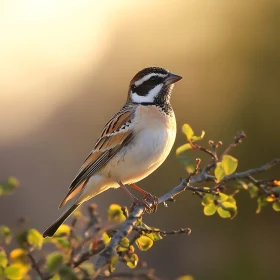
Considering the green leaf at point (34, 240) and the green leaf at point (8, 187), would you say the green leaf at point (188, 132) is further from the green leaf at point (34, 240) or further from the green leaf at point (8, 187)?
the green leaf at point (34, 240)

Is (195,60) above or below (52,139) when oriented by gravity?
above

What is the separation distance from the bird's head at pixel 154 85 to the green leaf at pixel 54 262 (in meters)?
2.72

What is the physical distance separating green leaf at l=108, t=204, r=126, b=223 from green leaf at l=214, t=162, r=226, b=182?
0.39 m

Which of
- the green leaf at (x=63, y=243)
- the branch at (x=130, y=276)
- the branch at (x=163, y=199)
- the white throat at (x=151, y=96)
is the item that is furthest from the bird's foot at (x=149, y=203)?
the branch at (x=130, y=276)

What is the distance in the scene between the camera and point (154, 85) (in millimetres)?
4816

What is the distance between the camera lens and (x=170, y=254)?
42.5ft

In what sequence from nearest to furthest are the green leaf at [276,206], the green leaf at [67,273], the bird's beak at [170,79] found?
the green leaf at [67,273] → the green leaf at [276,206] → the bird's beak at [170,79]

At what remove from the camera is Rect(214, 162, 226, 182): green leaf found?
2.64 metres

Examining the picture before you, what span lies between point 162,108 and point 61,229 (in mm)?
2138

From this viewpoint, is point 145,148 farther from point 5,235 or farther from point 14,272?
point 14,272

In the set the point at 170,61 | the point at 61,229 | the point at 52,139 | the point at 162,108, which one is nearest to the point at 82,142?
the point at 52,139

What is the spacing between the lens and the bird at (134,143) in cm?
437

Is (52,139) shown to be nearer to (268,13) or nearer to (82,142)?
(82,142)

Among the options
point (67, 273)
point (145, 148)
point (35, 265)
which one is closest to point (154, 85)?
point (145, 148)
